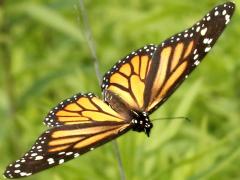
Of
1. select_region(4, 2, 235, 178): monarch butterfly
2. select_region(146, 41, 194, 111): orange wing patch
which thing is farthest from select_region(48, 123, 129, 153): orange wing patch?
select_region(146, 41, 194, 111): orange wing patch

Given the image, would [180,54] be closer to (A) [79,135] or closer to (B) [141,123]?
(B) [141,123]

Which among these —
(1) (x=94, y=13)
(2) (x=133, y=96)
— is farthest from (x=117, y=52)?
(2) (x=133, y=96)

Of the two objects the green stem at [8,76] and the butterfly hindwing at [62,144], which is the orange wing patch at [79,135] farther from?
the green stem at [8,76]

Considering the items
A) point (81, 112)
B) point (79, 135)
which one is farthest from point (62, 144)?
point (81, 112)

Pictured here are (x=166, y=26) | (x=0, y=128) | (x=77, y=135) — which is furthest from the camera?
(x=166, y=26)

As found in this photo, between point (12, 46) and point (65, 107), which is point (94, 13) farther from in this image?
point (65, 107)

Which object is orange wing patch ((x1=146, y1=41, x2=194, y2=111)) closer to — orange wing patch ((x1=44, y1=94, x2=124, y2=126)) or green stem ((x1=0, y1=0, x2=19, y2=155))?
orange wing patch ((x1=44, y1=94, x2=124, y2=126))

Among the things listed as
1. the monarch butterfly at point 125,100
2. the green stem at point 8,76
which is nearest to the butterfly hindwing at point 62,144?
the monarch butterfly at point 125,100
